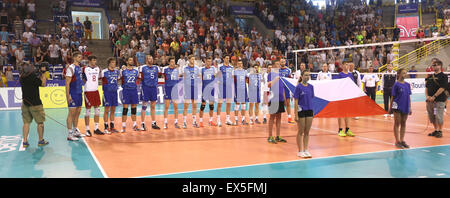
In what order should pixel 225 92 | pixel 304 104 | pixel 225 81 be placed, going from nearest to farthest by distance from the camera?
pixel 304 104 → pixel 225 81 → pixel 225 92

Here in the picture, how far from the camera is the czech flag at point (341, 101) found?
9461 millimetres

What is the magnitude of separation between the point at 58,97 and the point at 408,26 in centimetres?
2920

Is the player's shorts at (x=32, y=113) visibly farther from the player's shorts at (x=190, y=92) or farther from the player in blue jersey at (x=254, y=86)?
the player in blue jersey at (x=254, y=86)

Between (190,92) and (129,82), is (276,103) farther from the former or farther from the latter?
(129,82)

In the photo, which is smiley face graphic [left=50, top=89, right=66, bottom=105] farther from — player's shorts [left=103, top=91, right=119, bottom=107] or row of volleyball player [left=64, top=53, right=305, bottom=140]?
player's shorts [left=103, top=91, right=119, bottom=107]

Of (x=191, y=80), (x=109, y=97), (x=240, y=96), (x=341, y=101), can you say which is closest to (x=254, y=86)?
(x=240, y=96)

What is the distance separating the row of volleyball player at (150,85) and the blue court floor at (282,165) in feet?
4.83

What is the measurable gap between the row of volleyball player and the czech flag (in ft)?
3.54

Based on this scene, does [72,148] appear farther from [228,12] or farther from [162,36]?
[228,12]

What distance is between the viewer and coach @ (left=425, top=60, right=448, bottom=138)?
884 cm

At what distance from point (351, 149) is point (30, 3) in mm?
21335

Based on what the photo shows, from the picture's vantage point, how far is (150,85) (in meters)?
10.2

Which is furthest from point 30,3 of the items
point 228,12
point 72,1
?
Answer: point 228,12

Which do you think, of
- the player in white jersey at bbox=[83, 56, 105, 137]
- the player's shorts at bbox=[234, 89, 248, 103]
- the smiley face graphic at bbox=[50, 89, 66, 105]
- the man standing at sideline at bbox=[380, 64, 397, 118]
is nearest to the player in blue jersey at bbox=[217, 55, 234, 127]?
the player's shorts at bbox=[234, 89, 248, 103]
